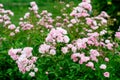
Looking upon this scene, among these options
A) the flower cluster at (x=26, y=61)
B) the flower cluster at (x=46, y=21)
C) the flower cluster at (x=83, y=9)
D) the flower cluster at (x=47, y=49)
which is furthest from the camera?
the flower cluster at (x=46, y=21)

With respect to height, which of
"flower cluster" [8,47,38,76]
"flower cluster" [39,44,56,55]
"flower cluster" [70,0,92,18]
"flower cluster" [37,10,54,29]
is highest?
"flower cluster" [37,10,54,29]

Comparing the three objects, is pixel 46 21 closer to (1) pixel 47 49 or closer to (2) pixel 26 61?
(1) pixel 47 49

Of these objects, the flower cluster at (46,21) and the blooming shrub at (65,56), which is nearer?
the blooming shrub at (65,56)

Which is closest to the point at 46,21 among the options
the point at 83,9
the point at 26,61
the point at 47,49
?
the point at 83,9

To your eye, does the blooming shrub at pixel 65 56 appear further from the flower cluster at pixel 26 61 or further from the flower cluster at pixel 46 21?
the flower cluster at pixel 46 21

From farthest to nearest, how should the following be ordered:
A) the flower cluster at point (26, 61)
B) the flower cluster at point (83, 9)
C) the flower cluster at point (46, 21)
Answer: the flower cluster at point (46, 21), the flower cluster at point (83, 9), the flower cluster at point (26, 61)

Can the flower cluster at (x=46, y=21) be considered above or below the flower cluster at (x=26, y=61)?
above

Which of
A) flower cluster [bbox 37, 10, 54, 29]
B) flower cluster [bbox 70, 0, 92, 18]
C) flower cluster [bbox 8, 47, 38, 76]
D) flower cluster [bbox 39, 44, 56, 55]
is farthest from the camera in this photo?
flower cluster [bbox 37, 10, 54, 29]

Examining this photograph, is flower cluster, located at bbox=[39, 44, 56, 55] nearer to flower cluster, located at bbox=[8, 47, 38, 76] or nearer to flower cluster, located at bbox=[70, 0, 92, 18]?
flower cluster, located at bbox=[8, 47, 38, 76]

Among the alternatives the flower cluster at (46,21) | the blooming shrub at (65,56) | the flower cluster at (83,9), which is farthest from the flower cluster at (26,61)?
the flower cluster at (46,21)

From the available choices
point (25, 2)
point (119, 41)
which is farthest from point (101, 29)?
point (25, 2)

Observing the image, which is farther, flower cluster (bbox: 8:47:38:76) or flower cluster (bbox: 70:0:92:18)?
flower cluster (bbox: 70:0:92:18)

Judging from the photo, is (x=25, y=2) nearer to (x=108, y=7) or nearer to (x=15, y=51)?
(x=108, y=7)

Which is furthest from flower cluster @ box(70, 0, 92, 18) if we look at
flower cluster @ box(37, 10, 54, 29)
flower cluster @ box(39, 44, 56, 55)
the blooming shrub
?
flower cluster @ box(39, 44, 56, 55)
